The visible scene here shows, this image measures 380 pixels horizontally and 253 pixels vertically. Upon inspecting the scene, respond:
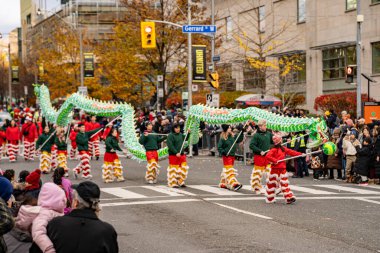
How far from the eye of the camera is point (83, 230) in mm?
6105

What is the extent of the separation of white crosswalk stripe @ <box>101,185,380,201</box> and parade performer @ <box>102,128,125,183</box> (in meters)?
1.63

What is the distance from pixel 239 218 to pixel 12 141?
18.7 meters

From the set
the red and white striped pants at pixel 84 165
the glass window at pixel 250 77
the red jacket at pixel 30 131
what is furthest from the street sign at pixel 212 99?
the glass window at pixel 250 77

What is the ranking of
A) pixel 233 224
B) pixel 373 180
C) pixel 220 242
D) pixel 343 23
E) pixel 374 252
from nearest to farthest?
pixel 374 252, pixel 220 242, pixel 233 224, pixel 373 180, pixel 343 23

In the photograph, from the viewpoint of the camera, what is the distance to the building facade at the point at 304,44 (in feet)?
134

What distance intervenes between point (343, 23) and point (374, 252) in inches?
1305

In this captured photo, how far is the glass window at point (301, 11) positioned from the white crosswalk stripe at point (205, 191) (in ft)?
91.6

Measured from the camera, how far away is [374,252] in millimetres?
11094

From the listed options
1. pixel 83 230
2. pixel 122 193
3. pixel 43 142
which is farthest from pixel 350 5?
pixel 83 230

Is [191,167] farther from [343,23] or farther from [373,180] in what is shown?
[343,23]

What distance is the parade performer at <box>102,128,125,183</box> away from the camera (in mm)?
21828

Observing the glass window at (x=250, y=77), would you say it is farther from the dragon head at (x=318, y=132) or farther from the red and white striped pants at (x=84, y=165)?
the dragon head at (x=318, y=132)

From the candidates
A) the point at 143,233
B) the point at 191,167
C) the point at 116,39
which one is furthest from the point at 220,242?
the point at 116,39

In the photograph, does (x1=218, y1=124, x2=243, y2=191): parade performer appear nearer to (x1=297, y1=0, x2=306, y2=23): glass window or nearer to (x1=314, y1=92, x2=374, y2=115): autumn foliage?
(x1=314, y1=92, x2=374, y2=115): autumn foliage
